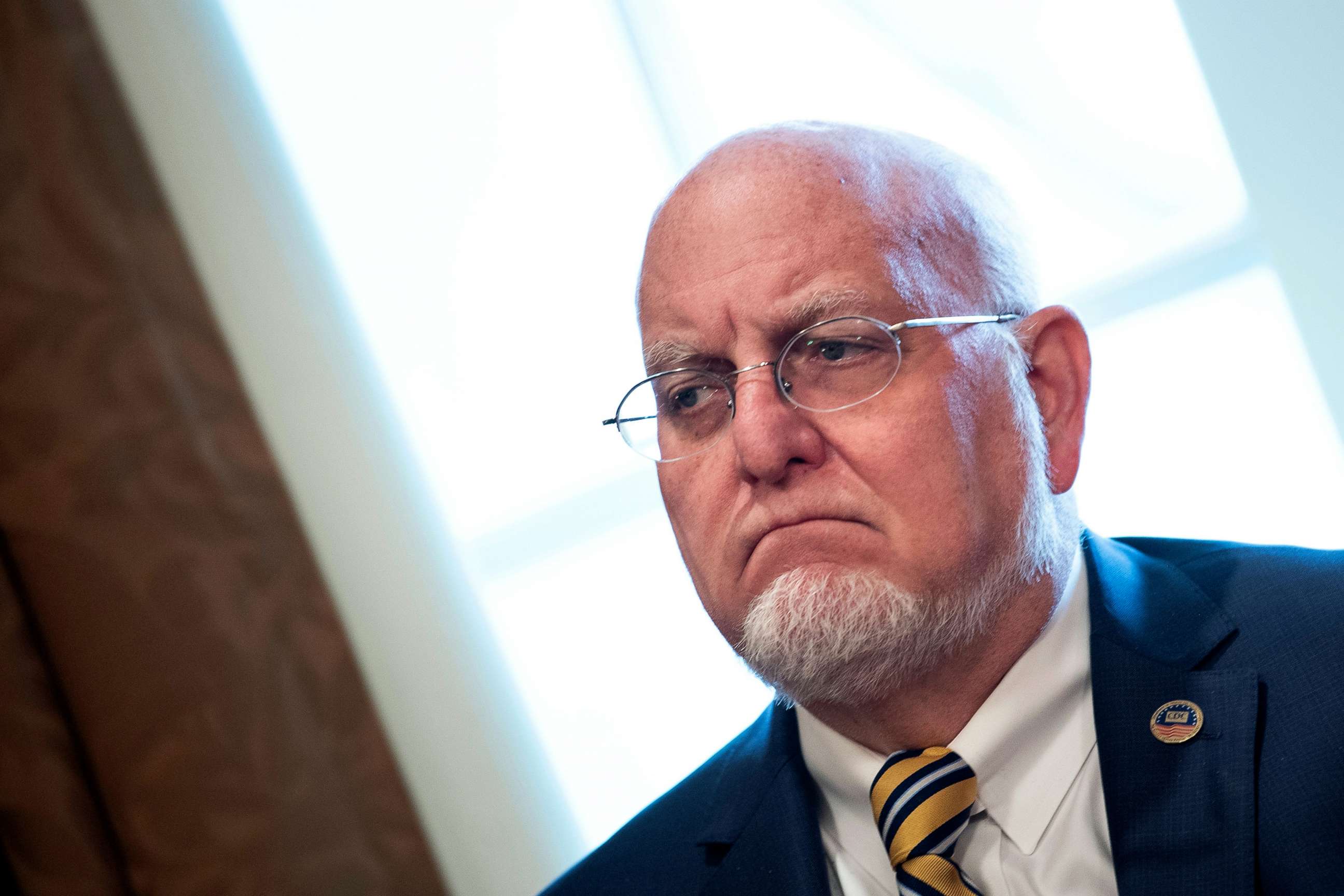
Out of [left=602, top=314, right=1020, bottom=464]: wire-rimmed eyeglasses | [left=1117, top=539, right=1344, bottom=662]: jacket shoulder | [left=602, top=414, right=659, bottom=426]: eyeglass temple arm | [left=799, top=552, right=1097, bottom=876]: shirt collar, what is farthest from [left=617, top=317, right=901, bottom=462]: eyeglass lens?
[left=1117, top=539, right=1344, bottom=662]: jacket shoulder

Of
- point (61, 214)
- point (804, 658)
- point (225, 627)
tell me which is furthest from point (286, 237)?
point (804, 658)

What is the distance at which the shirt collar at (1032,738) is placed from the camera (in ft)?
3.88

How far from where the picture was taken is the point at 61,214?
1.68m

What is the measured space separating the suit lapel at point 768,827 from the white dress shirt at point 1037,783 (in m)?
0.08

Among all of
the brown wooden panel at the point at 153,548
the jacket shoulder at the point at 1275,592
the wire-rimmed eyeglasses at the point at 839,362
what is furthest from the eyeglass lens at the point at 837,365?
the brown wooden panel at the point at 153,548

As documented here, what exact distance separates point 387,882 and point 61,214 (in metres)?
1.18

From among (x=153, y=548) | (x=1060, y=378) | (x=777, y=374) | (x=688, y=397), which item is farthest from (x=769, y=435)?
(x=153, y=548)

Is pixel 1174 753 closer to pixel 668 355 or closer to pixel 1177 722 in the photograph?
pixel 1177 722

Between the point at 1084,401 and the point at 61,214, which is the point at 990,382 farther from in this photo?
the point at 61,214

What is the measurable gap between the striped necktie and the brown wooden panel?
0.87 meters

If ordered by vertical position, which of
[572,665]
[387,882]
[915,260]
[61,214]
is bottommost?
[387,882]

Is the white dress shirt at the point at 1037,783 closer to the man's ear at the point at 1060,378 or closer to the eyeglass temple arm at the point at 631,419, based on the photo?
the man's ear at the point at 1060,378

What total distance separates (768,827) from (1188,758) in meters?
0.50

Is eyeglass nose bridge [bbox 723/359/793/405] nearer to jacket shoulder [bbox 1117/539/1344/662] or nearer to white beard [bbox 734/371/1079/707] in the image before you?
white beard [bbox 734/371/1079/707]
